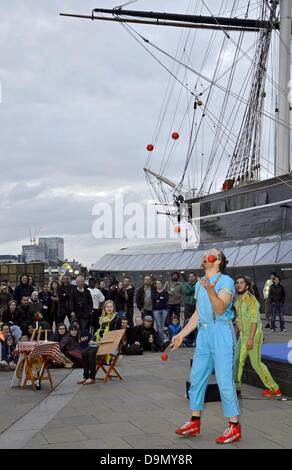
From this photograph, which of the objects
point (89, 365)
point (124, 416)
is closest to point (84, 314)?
point (89, 365)

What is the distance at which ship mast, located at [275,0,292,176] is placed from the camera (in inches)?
1067

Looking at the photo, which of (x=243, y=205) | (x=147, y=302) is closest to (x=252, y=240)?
(x=243, y=205)

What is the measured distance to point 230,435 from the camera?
539 centimetres

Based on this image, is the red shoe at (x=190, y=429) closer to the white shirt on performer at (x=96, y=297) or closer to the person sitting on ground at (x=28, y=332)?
the person sitting on ground at (x=28, y=332)

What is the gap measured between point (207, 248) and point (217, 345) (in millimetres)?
25503

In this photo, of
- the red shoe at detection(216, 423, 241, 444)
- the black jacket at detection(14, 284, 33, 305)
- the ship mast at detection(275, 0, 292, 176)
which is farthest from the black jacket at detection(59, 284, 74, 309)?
the ship mast at detection(275, 0, 292, 176)

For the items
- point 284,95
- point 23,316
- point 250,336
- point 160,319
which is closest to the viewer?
point 250,336

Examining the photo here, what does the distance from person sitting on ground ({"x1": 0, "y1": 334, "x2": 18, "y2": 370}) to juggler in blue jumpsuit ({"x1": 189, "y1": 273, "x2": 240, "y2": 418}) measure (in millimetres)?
5993

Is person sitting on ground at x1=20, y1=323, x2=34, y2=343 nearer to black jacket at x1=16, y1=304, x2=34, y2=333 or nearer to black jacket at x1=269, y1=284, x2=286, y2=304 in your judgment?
black jacket at x1=16, y1=304, x2=34, y2=333

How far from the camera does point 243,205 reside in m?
29.2

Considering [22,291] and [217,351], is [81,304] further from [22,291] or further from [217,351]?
[217,351]

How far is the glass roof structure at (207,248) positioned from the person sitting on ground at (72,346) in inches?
474
